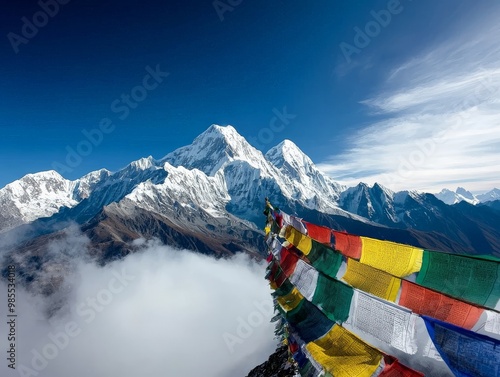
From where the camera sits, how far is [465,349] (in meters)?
5.69

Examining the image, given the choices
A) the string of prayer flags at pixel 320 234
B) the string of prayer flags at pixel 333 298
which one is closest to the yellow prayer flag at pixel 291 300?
the string of prayer flags at pixel 333 298

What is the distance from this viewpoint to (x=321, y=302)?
30.3ft

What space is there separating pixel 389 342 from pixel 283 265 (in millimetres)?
6505

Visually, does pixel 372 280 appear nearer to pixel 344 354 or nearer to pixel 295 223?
pixel 344 354

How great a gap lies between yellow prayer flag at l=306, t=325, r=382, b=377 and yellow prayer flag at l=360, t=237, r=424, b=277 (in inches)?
101

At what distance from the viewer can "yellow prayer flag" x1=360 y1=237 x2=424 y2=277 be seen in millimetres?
8773

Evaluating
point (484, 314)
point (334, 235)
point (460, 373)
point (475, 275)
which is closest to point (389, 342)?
point (460, 373)

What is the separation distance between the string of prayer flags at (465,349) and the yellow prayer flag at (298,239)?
252 inches

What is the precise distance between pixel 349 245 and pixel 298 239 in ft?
7.93

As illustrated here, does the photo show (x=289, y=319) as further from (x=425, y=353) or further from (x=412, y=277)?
(x=425, y=353)

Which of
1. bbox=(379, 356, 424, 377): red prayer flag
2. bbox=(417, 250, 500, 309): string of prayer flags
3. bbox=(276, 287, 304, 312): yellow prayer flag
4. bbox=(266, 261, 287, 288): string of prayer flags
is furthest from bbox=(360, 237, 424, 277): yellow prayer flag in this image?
bbox=(266, 261, 287, 288): string of prayer flags

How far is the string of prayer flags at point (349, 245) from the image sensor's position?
11.3 m

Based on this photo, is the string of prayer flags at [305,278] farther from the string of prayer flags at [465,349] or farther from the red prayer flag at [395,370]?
the string of prayer flags at [465,349]

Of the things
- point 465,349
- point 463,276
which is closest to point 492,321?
point 463,276
